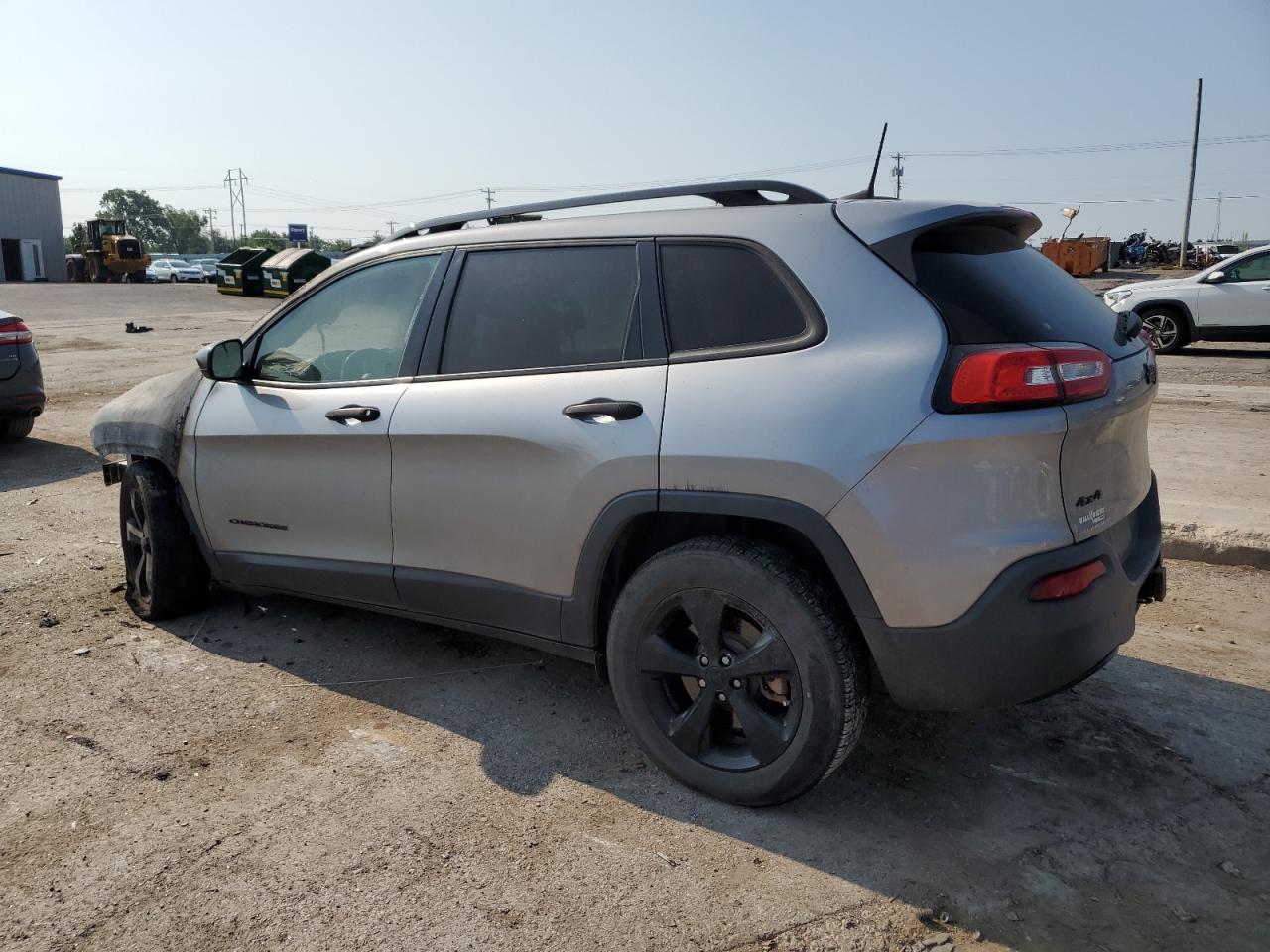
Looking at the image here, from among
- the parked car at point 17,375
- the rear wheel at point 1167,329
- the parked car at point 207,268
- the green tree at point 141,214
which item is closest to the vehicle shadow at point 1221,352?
the rear wheel at point 1167,329

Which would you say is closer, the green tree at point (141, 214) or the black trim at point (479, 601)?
the black trim at point (479, 601)

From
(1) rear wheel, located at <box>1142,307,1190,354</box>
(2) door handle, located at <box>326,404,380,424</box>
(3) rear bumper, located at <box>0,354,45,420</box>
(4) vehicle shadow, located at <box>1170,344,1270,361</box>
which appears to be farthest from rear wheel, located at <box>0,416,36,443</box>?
(4) vehicle shadow, located at <box>1170,344,1270,361</box>

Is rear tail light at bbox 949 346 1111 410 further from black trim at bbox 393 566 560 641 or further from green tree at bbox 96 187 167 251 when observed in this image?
green tree at bbox 96 187 167 251

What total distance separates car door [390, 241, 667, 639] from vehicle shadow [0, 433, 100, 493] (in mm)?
5485

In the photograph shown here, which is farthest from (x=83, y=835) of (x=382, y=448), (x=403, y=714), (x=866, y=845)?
(x=866, y=845)

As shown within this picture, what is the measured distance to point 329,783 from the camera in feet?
10.8

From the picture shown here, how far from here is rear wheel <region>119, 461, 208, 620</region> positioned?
14.9 ft

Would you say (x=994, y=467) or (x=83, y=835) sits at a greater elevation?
(x=994, y=467)

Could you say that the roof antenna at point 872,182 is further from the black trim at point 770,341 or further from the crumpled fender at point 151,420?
the crumpled fender at point 151,420

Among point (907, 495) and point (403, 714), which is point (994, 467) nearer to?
point (907, 495)

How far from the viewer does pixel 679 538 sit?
3285 millimetres

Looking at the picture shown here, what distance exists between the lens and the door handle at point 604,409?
3117 millimetres

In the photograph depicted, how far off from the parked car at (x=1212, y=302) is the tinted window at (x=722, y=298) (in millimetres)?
12888

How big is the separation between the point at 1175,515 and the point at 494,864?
4390 millimetres
